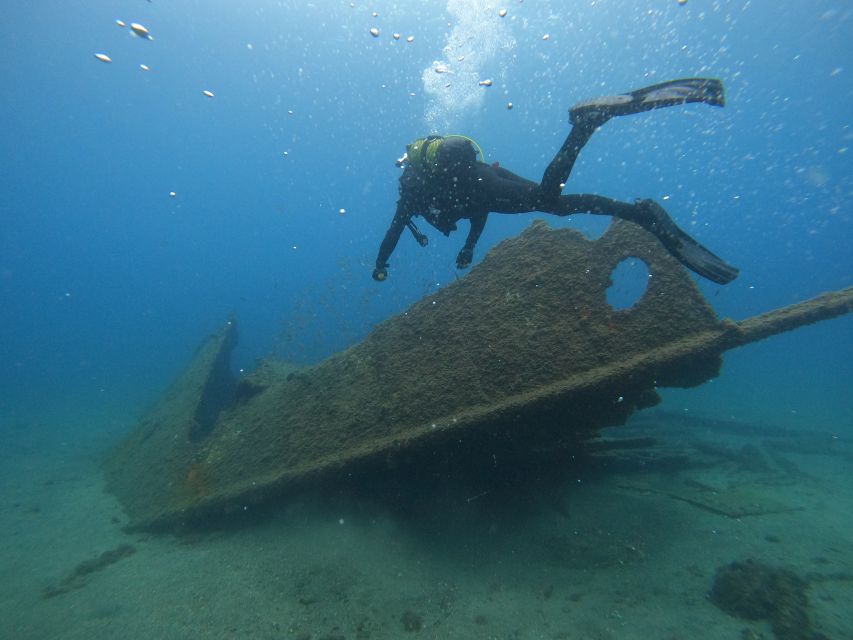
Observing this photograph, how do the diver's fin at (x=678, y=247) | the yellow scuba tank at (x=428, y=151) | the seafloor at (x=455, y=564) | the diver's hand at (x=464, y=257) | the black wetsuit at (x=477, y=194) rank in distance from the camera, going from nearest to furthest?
the seafloor at (x=455, y=564) < the diver's fin at (x=678, y=247) < the black wetsuit at (x=477, y=194) < the yellow scuba tank at (x=428, y=151) < the diver's hand at (x=464, y=257)

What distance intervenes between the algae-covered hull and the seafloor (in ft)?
2.39

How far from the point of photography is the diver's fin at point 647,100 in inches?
140

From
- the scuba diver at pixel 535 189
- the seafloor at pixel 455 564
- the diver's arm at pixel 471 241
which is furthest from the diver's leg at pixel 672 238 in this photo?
the seafloor at pixel 455 564

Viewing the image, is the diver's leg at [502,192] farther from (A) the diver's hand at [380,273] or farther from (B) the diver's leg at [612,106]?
(A) the diver's hand at [380,273]

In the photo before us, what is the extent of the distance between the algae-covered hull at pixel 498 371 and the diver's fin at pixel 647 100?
1038mm

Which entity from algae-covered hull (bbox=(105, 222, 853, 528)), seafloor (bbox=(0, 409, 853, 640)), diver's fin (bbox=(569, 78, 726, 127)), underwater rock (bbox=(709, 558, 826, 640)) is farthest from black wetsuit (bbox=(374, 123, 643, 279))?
underwater rock (bbox=(709, 558, 826, 640))

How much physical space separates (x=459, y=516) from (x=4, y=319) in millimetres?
147373

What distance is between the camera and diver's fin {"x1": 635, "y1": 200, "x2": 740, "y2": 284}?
3537mm

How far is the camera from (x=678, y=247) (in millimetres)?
3568

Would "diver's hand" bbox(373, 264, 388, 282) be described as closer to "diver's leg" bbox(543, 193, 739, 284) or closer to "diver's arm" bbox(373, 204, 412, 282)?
"diver's arm" bbox(373, 204, 412, 282)

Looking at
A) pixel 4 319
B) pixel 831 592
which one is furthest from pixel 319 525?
pixel 4 319

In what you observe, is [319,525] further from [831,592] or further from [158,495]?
[831,592]

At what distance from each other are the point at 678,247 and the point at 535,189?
57.9 inches

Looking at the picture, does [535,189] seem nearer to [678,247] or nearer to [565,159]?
[565,159]
